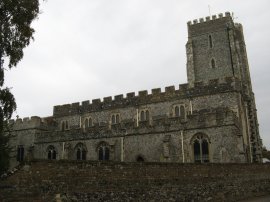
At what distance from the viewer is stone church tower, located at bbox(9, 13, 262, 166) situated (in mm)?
23641

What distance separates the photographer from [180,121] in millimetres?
24516

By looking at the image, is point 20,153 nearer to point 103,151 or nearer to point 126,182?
point 103,151

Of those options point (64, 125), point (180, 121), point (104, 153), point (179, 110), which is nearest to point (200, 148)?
point (180, 121)

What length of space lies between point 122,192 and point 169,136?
1366 cm

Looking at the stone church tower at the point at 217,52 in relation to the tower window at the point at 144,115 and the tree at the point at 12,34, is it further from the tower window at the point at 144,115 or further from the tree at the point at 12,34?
the tree at the point at 12,34

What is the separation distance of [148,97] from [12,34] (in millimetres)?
18347

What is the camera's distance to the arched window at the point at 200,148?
2353cm

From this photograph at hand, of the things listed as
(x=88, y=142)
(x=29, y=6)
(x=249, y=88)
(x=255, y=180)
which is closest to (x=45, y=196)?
(x=29, y=6)

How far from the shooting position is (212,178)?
15.3 metres

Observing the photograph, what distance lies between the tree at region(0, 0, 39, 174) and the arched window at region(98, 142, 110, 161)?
14957 mm

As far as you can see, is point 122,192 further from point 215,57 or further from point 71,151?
point 215,57

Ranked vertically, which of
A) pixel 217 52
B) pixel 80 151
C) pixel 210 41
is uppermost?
pixel 210 41

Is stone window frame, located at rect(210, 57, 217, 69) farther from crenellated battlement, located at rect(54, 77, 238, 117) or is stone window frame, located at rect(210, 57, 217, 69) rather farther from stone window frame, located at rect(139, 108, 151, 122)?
stone window frame, located at rect(139, 108, 151, 122)

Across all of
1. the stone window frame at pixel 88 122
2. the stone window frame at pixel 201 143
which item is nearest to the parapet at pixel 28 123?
the stone window frame at pixel 88 122
